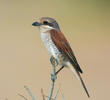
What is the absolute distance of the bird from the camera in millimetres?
1558

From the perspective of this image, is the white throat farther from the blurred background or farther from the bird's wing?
the blurred background

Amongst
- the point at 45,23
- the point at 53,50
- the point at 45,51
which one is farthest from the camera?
the point at 45,51

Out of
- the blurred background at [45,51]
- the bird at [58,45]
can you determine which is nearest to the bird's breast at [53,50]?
the bird at [58,45]

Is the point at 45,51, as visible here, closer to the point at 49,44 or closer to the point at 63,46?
the point at 49,44

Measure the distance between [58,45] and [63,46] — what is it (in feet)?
0.19

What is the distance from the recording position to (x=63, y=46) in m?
1.58

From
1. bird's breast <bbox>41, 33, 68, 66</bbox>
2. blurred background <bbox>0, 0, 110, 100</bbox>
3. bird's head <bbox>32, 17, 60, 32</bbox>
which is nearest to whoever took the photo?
bird's head <bbox>32, 17, 60, 32</bbox>

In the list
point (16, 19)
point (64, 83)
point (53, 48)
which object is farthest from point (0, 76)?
point (53, 48)

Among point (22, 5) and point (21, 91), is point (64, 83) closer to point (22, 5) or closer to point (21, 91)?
point (21, 91)

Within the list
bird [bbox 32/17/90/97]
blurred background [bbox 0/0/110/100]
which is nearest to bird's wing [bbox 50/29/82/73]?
bird [bbox 32/17/90/97]

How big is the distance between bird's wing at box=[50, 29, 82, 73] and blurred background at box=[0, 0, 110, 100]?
1.38m

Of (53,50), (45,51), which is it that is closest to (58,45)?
(53,50)

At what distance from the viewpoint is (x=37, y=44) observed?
3701 mm

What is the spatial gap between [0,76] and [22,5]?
1.10 m
